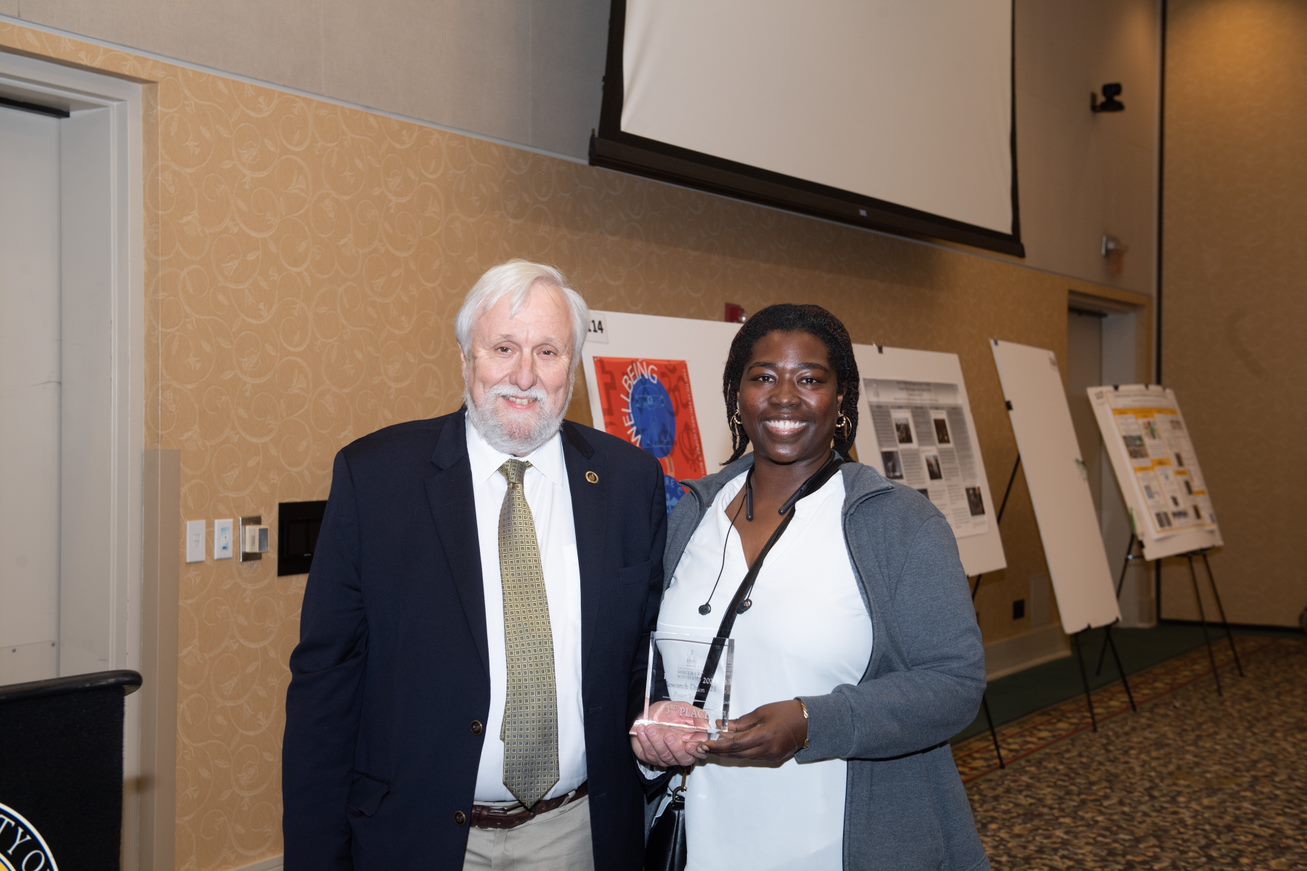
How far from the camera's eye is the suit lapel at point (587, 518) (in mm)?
1658

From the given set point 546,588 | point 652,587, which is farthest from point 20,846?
point 652,587

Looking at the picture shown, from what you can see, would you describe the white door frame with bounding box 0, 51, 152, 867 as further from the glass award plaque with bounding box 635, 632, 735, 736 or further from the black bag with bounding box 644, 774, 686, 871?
the glass award plaque with bounding box 635, 632, 735, 736

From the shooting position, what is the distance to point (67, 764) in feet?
3.64

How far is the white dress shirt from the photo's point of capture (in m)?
1.58

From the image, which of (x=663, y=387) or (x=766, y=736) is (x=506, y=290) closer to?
(x=766, y=736)

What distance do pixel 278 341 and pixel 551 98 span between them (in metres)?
1.43

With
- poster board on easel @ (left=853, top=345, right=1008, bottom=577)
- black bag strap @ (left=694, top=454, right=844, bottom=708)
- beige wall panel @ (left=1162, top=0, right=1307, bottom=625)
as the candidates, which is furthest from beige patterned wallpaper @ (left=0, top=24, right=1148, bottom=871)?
beige wall panel @ (left=1162, top=0, right=1307, bottom=625)

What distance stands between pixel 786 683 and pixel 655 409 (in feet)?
5.36

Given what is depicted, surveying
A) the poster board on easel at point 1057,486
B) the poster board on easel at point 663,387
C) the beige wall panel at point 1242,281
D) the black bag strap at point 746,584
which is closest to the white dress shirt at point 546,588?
the black bag strap at point 746,584

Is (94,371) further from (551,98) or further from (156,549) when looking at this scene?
(551,98)

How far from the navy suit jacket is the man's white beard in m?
0.06

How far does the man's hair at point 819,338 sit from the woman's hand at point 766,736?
1.82 ft

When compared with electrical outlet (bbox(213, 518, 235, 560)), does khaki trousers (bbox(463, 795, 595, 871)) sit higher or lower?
lower

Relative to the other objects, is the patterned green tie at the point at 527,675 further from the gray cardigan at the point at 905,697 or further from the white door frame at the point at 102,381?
the white door frame at the point at 102,381
